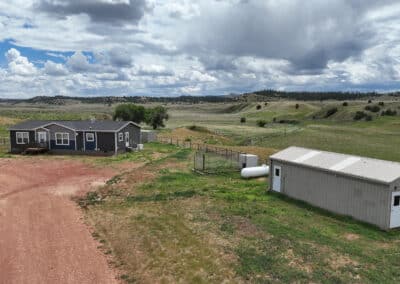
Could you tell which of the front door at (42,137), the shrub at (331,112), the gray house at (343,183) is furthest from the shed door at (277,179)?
the shrub at (331,112)

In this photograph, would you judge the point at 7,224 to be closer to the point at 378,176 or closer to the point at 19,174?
the point at 19,174

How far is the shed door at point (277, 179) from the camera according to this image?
21281 millimetres

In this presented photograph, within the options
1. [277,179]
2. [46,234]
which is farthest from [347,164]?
[46,234]

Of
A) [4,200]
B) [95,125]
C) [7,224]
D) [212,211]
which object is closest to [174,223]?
[212,211]

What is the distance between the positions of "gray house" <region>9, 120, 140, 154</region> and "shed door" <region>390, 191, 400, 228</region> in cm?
2783

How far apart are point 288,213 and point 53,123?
29.3 m

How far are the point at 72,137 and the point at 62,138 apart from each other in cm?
109

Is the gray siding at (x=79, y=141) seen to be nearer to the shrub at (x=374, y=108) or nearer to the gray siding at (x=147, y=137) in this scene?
the gray siding at (x=147, y=137)

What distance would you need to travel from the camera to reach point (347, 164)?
17.8 metres

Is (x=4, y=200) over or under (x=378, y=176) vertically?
under

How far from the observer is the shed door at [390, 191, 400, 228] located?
15433 millimetres

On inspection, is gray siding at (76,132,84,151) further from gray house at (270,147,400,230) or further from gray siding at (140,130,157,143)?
gray house at (270,147,400,230)

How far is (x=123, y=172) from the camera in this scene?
28344 millimetres

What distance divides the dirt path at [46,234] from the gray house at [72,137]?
11829 mm
